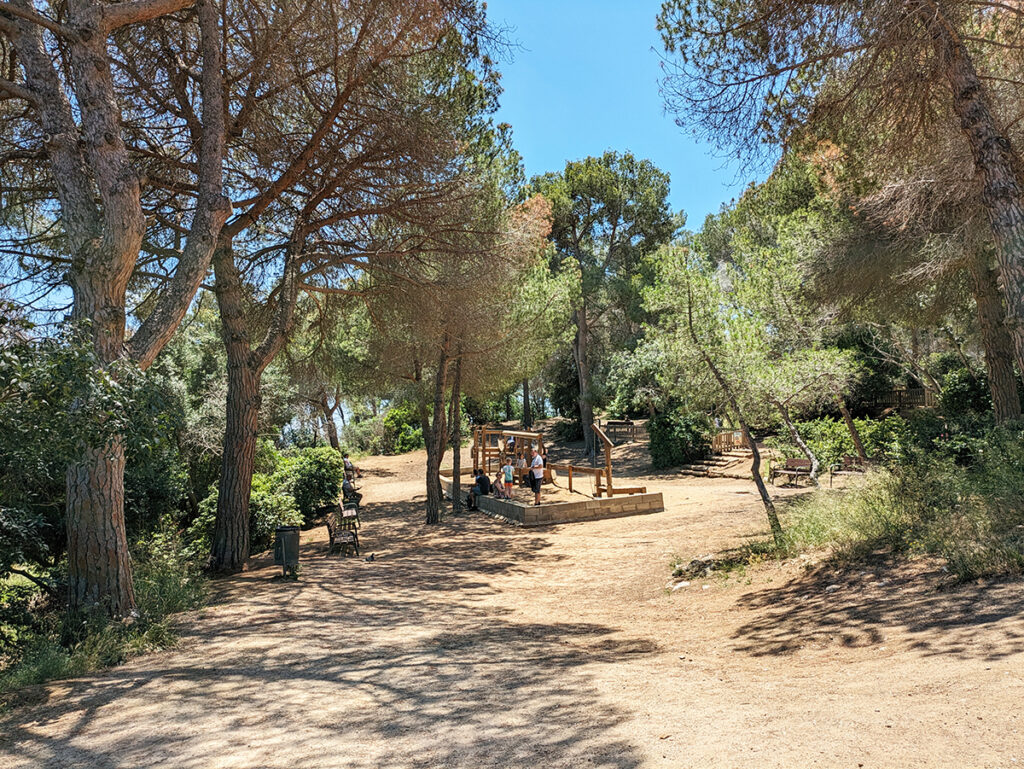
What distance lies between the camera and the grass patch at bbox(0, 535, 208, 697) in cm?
524

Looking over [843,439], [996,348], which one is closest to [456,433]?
[843,439]

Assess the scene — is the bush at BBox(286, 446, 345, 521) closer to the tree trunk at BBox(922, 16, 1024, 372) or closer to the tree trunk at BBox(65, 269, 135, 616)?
the tree trunk at BBox(65, 269, 135, 616)

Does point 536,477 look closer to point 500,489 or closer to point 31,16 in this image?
point 500,489

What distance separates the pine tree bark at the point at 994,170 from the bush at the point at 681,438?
17760 millimetres

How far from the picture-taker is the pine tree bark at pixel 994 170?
5973 mm

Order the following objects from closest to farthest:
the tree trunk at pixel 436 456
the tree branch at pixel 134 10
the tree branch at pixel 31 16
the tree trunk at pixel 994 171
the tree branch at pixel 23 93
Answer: the tree trunk at pixel 994 171
the tree branch at pixel 31 16
the tree branch at pixel 23 93
the tree branch at pixel 134 10
the tree trunk at pixel 436 456

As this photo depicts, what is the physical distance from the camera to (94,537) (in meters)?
6.35

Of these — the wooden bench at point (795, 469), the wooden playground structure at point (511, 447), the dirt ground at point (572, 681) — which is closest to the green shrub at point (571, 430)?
the wooden playground structure at point (511, 447)

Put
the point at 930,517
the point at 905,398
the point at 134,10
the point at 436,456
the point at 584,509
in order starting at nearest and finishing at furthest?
the point at 134,10
the point at 930,517
the point at 584,509
the point at 436,456
the point at 905,398

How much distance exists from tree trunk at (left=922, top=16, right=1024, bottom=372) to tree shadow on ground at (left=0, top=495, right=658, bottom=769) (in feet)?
15.1

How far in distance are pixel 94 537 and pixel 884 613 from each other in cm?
717

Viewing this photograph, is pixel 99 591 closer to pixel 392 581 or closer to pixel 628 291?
pixel 392 581

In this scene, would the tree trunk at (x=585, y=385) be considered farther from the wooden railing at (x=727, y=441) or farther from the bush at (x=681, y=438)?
the wooden railing at (x=727, y=441)

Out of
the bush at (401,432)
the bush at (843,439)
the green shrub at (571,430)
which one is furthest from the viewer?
the bush at (401,432)
